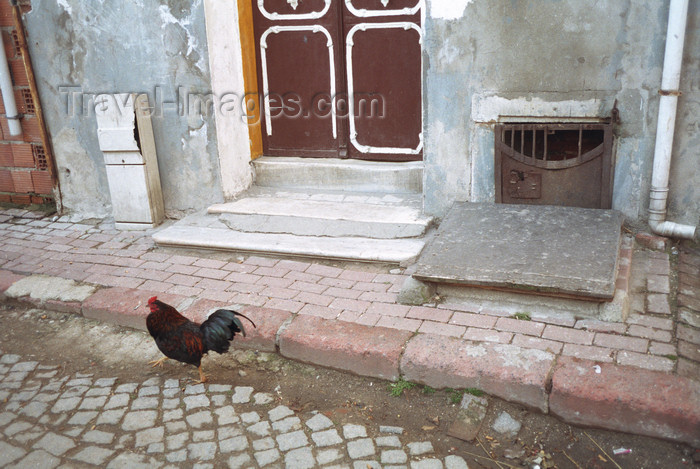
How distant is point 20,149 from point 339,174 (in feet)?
12.2

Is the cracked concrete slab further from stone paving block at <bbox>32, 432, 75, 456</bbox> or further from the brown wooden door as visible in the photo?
the brown wooden door

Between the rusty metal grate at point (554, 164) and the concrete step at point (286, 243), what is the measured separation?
945 millimetres

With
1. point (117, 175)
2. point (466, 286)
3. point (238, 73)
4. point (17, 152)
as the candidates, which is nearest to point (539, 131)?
point (466, 286)

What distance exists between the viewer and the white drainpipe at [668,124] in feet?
14.4

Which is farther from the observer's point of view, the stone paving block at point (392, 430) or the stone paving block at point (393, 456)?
the stone paving block at point (392, 430)

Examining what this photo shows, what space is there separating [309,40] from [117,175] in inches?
92.7

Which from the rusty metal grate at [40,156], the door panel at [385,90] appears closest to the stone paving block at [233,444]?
the door panel at [385,90]

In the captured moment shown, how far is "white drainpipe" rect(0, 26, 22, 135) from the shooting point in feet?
21.9

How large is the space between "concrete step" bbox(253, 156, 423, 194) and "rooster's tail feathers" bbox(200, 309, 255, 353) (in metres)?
2.76

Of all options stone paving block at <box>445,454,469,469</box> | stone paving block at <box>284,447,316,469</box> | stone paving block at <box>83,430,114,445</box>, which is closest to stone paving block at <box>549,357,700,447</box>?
stone paving block at <box>445,454,469,469</box>

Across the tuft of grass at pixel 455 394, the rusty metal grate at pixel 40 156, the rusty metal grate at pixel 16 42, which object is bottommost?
the tuft of grass at pixel 455 394

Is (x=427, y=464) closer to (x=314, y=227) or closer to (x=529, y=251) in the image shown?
(x=529, y=251)

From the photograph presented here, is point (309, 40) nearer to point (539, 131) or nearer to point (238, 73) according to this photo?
point (238, 73)

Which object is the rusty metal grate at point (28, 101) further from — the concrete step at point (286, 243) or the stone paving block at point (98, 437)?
the stone paving block at point (98, 437)
